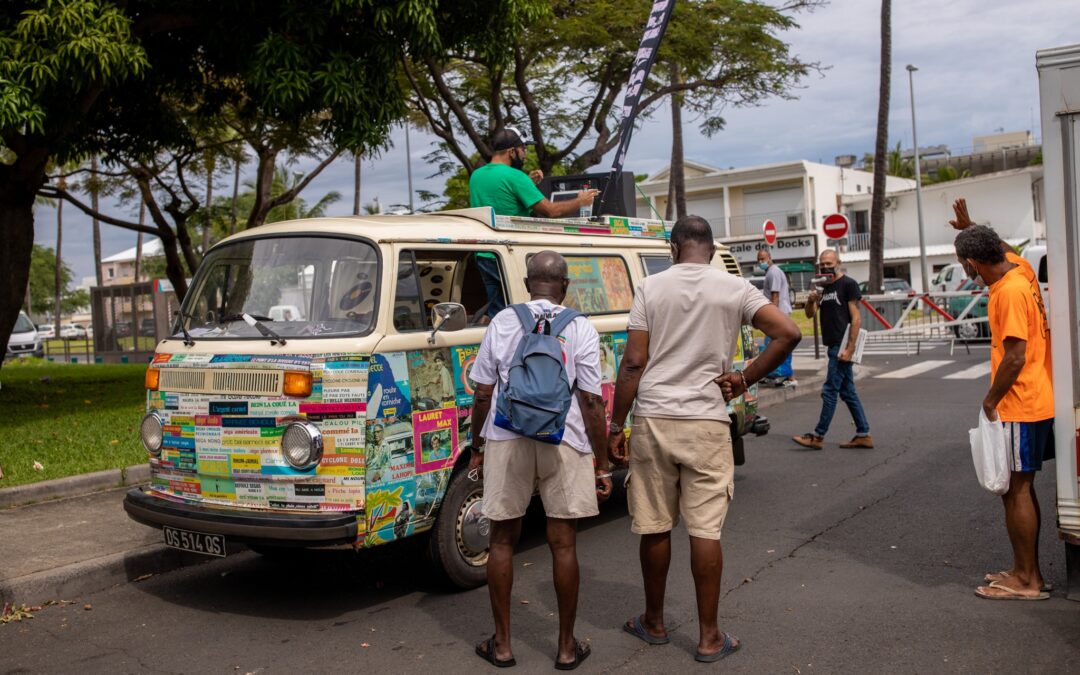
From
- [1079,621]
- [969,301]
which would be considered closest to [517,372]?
[1079,621]

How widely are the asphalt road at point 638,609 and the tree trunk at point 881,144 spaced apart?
21.0 metres

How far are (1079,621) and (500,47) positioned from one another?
9.64 metres

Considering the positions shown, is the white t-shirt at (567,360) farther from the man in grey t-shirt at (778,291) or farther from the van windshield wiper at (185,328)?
the man in grey t-shirt at (778,291)

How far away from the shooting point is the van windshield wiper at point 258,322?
17.2ft

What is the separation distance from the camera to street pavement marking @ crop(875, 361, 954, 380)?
16670 mm

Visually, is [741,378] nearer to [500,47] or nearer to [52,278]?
[500,47]

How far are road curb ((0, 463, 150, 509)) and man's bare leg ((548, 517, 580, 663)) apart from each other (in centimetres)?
525

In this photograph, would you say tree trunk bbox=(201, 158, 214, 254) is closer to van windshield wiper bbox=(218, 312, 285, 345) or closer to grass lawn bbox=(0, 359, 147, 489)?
grass lawn bbox=(0, 359, 147, 489)

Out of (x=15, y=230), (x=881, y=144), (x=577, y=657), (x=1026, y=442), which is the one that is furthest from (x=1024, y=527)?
(x=881, y=144)

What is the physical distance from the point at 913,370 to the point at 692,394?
14.2 meters

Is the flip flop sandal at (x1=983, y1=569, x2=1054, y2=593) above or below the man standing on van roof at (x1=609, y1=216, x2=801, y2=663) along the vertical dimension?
below

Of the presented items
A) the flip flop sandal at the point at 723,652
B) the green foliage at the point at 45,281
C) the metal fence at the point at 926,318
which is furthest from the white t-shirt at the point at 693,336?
the green foliage at the point at 45,281

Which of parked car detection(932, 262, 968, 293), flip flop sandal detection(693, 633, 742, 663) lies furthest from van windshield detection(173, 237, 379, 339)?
parked car detection(932, 262, 968, 293)

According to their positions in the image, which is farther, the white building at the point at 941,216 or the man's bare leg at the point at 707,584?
the white building at the point at 941,216
